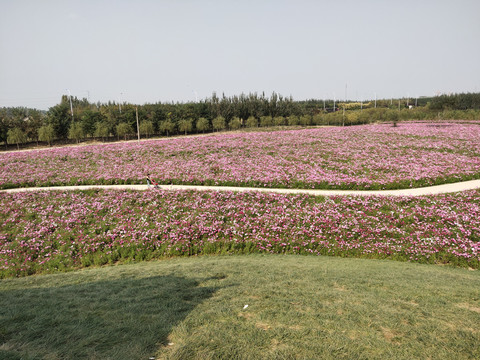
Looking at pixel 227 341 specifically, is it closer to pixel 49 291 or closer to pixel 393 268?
pixel 49 291

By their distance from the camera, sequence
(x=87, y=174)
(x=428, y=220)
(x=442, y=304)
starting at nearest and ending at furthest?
(x=442, y=304) → (x=428, y=220) → (x=87, y=174)

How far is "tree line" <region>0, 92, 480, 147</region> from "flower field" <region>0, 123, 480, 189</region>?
2323 centimetres

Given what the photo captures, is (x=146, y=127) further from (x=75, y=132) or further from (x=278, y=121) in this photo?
(x=278, y=121)

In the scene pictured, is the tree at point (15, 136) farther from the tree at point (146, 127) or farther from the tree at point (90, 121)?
the tree at point (146, 127)

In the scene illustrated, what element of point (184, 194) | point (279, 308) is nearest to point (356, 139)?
point (184, 194)

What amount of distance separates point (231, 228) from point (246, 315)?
865cm

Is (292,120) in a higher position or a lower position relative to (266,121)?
higher

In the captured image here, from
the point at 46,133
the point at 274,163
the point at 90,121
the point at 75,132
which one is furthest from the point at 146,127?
the point at 274,163

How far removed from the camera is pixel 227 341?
16.3ft

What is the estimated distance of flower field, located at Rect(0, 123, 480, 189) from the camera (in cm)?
2142

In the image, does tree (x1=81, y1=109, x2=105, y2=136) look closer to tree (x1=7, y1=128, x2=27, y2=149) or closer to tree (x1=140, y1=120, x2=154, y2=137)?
tree (x1=140, y1=120, x2=154, y2=137)

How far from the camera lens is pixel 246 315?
6172 mm

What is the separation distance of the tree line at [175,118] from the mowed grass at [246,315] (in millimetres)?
48499

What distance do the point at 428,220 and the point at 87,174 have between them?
24.7m
